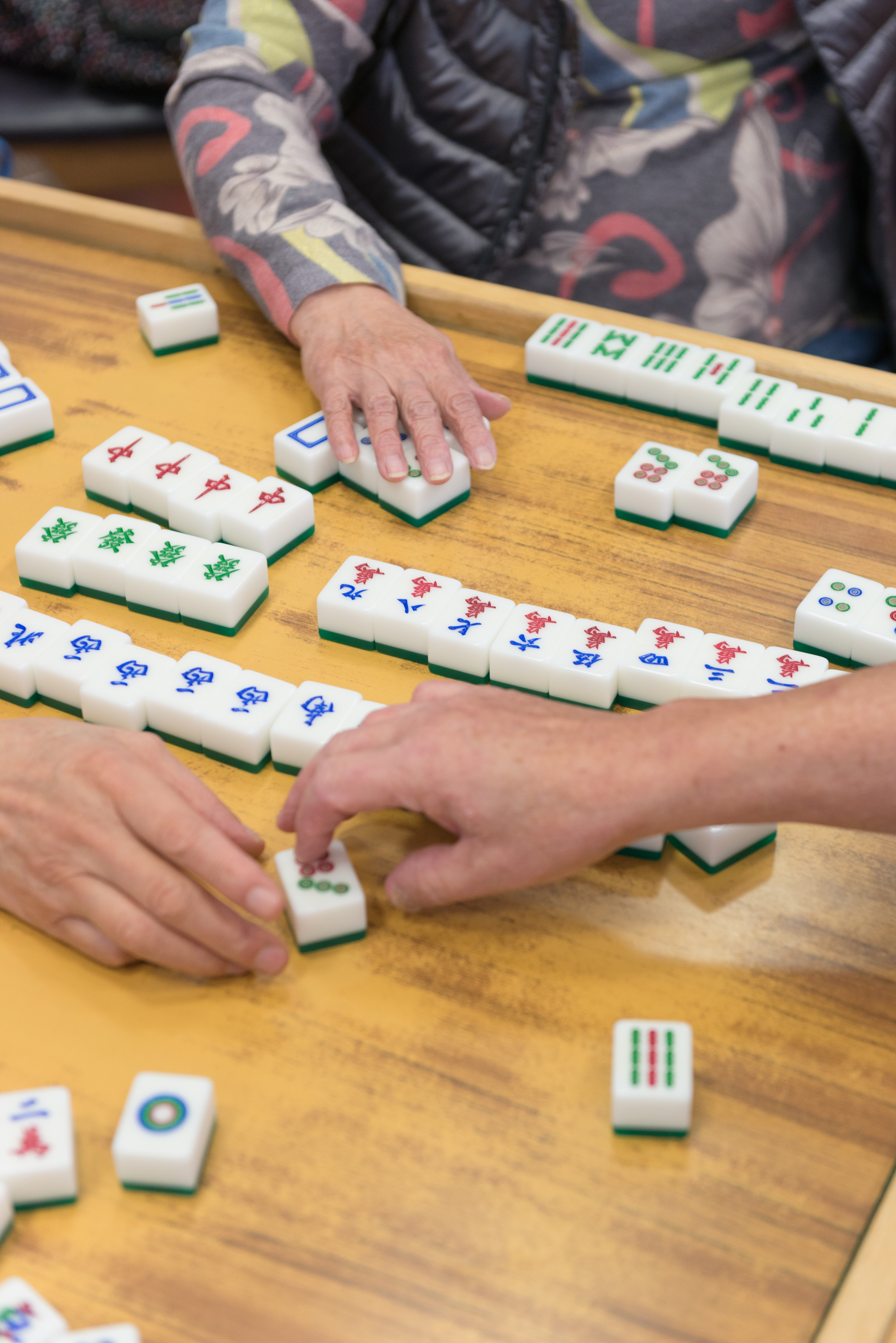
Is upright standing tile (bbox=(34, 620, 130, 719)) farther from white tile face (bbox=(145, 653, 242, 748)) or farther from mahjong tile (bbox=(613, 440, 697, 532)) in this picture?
mahjong tile (bbox=(613, 440, 697, 532))

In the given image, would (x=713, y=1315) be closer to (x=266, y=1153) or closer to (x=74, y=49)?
(x=266, y=1153)

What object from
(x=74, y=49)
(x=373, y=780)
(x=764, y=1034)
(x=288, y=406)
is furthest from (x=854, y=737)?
(x=74, y=49)

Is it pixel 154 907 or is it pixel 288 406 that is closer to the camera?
pixel 154 907

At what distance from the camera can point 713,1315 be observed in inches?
26.7

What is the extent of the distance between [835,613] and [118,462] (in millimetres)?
686

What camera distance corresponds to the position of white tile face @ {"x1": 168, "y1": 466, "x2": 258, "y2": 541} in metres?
1.18

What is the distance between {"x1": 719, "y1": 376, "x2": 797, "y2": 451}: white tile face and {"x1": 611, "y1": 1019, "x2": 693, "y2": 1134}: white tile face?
26.5 inches

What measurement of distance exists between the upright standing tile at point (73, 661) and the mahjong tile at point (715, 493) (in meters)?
0.53

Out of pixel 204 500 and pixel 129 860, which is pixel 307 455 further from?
pixel 129 860

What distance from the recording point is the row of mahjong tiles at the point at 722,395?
4.02 ft

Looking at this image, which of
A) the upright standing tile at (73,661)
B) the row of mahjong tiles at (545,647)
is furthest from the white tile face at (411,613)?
the upright standing tile at (73,661)

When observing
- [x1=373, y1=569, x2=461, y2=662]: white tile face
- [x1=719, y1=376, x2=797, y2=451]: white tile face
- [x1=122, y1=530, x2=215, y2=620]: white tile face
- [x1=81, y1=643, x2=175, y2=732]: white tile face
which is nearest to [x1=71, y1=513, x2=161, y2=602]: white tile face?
[x1=122, y1=530, x2=215, y2=620]: white tile face

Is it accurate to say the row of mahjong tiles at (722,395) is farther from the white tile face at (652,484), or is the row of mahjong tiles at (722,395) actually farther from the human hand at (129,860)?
the human hand at (129,860)

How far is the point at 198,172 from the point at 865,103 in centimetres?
79
